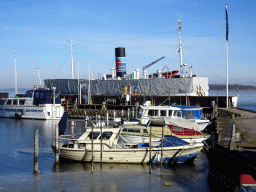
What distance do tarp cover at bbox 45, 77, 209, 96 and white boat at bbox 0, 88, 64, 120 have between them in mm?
9880

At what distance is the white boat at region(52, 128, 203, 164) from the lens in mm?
20969

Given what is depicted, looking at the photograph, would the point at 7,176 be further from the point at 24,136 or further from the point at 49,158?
the point at 24,136

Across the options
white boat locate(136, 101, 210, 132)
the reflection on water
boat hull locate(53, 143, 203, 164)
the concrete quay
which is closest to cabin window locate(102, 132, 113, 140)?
boat hull locate(53, 143, 203, 164)

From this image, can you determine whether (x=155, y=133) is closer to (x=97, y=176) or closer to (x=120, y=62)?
(x=97, y=176)

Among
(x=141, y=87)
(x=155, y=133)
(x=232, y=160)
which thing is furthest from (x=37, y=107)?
(x=232, y=160)

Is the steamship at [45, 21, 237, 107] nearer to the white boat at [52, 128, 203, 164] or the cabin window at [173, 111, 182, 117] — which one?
the cabin window at [173, 111, 182, 117]

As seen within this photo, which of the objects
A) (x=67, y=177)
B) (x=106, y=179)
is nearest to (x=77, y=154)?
(x=67, y=177)

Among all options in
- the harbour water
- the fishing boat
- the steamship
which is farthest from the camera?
the steamship

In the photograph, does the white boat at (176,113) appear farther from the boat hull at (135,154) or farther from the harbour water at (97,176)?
the boat hull at (135,154)

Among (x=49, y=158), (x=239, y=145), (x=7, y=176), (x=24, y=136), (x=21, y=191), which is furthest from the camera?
(x=24, y=136)

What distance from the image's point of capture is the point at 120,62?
197ft

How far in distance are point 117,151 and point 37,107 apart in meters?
33.1

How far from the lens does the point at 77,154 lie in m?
21.5

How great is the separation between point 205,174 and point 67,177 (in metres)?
8.58
